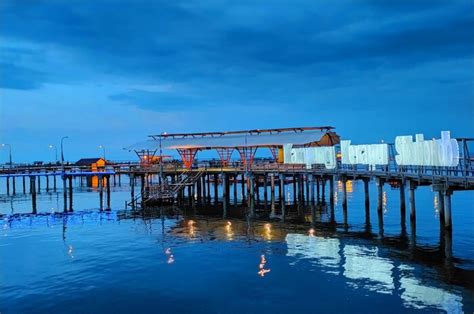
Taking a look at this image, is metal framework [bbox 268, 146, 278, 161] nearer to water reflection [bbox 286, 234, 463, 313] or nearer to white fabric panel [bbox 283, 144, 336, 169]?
white fabric panel [bbox 283, 144, 336, 169]

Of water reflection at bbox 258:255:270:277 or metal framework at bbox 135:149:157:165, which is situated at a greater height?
metal framework at bbox 135:149:157:165

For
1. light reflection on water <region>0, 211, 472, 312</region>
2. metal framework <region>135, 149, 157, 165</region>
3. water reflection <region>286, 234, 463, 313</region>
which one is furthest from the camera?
metal framework <region>135, 149, 157, 165</region>

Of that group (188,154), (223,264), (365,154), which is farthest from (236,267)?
(188,154)

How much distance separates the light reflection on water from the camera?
23078mm

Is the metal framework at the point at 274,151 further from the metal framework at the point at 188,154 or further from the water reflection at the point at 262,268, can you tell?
the water reflection at the point at 262,268

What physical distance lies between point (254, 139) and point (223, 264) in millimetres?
44892

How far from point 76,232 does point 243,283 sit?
938 inches

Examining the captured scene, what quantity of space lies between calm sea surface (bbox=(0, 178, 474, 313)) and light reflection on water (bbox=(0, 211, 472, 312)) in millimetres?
75

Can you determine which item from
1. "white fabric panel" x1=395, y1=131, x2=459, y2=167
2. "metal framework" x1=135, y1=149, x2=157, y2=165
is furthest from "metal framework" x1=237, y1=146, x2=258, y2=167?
"white fabric panel" x1=395, y1=131, x2=459, y2=167

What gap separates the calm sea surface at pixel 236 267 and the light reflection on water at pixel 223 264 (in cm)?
7

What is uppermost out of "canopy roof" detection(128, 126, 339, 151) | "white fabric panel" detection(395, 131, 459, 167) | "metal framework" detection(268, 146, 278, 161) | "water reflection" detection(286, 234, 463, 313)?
"canopy roof" detection(128, 126, 339, 151)

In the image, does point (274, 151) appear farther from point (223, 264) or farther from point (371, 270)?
point (371, 270)

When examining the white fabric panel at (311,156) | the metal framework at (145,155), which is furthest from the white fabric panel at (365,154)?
the metal framework at (145,155)

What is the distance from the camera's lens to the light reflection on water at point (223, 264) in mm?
23078
